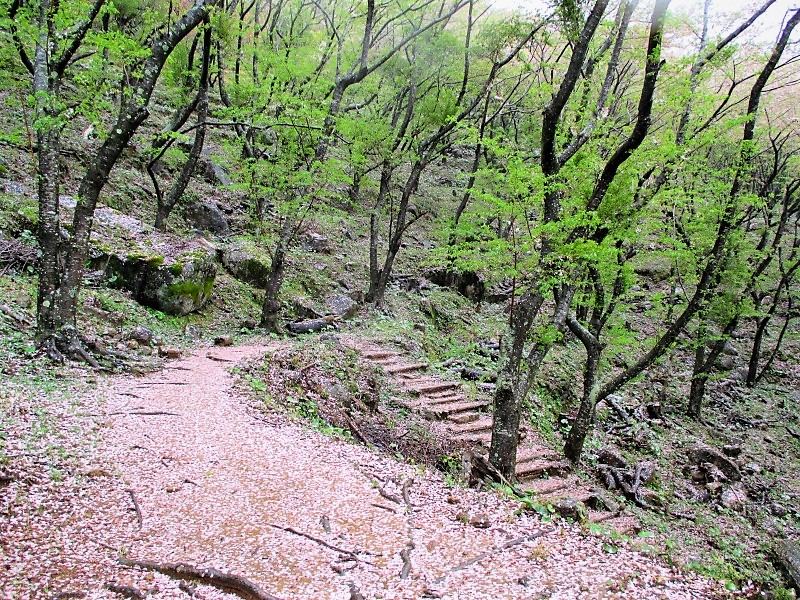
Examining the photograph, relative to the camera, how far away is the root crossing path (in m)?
3.30

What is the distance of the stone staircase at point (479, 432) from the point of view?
318 inches

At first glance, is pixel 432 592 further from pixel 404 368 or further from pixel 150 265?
pixel 150 265

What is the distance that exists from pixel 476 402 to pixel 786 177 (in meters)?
17.6

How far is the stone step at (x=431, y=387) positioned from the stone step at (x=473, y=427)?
4.26 ft

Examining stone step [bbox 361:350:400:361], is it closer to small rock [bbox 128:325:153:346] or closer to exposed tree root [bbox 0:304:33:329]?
small rock [bbox 128:325:153:346]

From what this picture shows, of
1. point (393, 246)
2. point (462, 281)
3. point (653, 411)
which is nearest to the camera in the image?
point (653, 411)

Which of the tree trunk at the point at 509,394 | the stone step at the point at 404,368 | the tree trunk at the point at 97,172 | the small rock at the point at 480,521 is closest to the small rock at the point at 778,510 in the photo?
the tree trunk at the point at 509,394

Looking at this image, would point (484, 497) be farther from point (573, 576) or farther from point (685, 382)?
point (685, 382)

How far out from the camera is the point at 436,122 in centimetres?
1561

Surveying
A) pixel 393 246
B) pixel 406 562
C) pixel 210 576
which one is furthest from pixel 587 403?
pixel 393 246

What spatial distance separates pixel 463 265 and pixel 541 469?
4.20 meters

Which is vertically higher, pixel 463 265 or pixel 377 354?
pixel 463 265

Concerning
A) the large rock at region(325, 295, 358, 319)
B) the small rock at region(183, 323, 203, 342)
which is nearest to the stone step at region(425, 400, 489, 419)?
the large rock at region(325, 295, 358, 319)

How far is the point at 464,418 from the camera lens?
33.1 feet
